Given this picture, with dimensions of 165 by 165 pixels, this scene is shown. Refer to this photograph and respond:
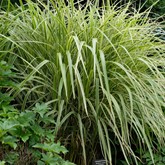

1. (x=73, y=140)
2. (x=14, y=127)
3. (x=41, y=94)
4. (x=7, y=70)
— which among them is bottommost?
(x=73, y=140)

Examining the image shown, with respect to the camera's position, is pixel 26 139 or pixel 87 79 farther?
pixel 87 79

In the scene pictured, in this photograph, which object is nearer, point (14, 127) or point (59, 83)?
point (14, 127)

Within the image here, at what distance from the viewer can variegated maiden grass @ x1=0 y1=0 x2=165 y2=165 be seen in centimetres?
207

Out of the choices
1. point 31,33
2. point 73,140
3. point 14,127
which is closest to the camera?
point 14,127

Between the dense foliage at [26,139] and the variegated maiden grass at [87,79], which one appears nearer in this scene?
the dense foliage at [26,139]

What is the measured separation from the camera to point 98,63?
2035 millimetres

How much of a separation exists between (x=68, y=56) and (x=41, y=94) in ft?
1.09

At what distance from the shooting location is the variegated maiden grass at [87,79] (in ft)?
6.80

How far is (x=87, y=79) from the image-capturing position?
2080mm

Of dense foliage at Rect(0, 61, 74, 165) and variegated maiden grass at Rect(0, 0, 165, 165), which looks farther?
variegated maiden grass at Rect(0, 0, 165, 165)

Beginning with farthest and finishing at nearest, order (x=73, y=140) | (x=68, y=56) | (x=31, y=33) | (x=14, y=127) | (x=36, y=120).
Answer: (x=31, y=33) < (x=73, y=140) < (x=68, y=56) < (x=36, y=120) < (x=14, y=127)

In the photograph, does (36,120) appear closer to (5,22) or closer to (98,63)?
(98,63)

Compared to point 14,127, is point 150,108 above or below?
below

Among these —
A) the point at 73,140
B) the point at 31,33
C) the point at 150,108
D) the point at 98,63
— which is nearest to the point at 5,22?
the point at 31,33
